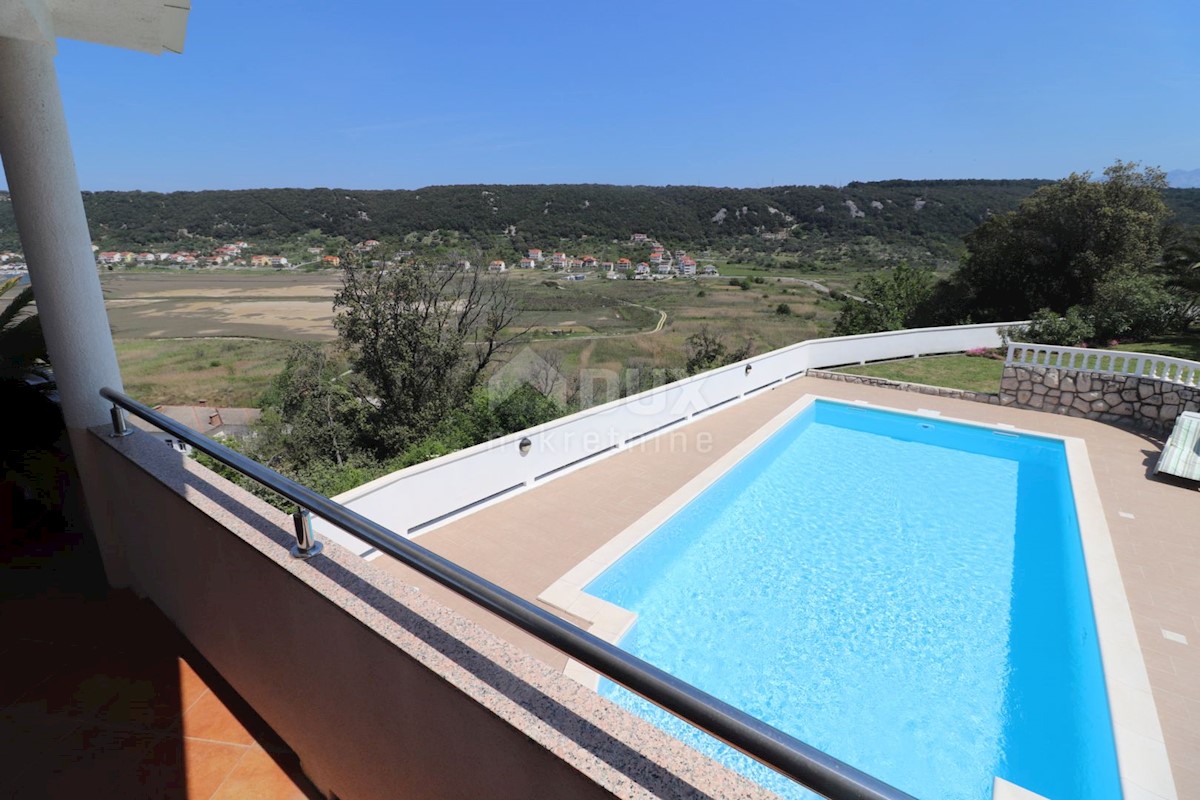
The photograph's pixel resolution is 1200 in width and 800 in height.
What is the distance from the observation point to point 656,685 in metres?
0.87

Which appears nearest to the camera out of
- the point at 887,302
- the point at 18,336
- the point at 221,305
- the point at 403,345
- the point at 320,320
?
the point at 18,336

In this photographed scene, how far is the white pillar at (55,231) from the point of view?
2.04 m

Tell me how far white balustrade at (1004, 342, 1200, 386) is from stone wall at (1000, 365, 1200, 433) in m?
0.11

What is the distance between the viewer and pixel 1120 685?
12.1ft

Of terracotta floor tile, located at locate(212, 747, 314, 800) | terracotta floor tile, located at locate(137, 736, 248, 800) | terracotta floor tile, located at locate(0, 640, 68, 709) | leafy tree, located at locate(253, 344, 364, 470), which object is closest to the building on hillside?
leafy tree, located at locate(253, 344, 364, 470)

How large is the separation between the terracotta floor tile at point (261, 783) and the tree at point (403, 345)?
13971mm

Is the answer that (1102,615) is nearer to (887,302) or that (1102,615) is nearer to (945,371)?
(945,371)

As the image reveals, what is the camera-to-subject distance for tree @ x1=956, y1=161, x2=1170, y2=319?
15.1 meters

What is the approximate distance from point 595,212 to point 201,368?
26638mm

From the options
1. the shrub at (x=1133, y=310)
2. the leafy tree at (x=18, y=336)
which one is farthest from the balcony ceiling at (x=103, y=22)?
the shrub at (x=1133, y=310)

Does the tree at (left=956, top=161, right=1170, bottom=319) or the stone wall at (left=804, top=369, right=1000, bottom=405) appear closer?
the stone wall at (left=804, top=369, right=1000, bottom=405)

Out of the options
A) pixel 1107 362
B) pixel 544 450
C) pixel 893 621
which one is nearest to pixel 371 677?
pixel 893 621

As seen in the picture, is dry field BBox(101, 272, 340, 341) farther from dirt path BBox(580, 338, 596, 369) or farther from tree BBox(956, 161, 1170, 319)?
tree BBox(956, 161, 1170, 319)

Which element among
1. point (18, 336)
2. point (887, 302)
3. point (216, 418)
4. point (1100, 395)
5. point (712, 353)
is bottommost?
point (216, 418)
